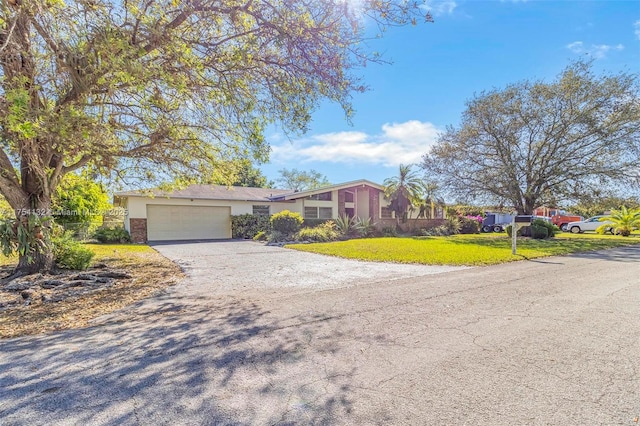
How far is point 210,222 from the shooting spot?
20.5 m

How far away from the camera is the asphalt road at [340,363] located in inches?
92.0

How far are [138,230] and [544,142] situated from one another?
25067 millimetres

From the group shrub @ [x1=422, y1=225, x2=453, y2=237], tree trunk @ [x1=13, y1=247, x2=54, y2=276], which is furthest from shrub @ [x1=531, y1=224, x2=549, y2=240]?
tree trunk @ [x1=13, y1=247, x2=54, y2=276]

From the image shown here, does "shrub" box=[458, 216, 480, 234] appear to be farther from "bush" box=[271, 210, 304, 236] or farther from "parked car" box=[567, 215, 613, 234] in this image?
"bush" box=[271, 210, 304, 236]

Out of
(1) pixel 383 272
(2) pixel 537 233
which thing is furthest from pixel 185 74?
(2) pixel 537 233

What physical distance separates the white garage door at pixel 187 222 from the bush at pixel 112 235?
1188 millimetres

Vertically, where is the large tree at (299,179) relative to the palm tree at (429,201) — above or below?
above

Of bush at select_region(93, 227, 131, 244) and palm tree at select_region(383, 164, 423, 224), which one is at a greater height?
palm tree at select_region(383, 164, 423, 224)

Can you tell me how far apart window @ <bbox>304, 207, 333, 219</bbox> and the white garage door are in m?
5.45

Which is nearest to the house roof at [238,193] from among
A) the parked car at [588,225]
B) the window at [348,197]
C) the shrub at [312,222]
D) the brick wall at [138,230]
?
the window at [348,197]

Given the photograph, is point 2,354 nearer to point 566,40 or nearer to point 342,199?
point 566,40

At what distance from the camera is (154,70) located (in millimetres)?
5266

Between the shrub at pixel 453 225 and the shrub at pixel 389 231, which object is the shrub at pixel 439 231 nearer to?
the shrub at pixel 453 225

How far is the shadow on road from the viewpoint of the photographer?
2338 mm
